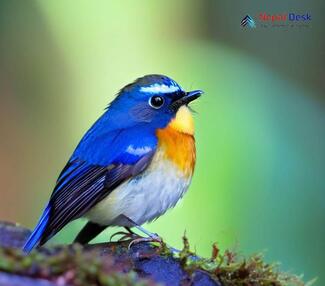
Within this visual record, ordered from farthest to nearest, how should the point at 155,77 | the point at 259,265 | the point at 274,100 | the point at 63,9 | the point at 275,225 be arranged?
the point at 63,9
the point at 274,100
the point at 275,225
the point at 155,77
the point at 259,265

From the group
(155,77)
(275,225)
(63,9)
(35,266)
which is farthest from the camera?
(63,9)

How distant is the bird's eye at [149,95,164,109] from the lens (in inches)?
122

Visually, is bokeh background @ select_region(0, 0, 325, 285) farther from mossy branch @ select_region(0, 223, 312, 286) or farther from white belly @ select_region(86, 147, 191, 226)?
mossy branch @ select_region(0, 223, 312, 286)

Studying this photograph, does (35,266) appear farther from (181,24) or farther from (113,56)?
(181,24)

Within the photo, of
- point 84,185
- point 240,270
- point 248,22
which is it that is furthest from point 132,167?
point 248,22

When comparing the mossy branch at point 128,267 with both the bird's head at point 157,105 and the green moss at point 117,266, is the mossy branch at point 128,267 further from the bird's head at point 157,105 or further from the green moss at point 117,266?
the bird's head at point 157,105

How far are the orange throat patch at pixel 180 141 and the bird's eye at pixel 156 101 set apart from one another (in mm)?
91

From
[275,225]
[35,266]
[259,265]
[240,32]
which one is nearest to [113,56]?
[240,32]

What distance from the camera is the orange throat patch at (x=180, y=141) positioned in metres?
3.01

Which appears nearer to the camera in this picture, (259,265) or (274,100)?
(259,265)

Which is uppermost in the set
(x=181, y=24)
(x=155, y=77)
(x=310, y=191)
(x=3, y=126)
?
(x=181, y=24)

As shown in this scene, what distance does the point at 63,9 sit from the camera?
218 inches

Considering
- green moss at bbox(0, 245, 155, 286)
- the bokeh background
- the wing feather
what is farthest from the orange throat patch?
green moss at bbox(0, 245, 155, 286)

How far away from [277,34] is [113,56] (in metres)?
1.20
